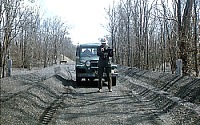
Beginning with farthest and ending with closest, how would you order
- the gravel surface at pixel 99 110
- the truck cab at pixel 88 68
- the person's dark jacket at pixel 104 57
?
the truck cab at pixel 88 68, the person's dark jacket at pixel 104 57, the gravel surface at pixel 99 110

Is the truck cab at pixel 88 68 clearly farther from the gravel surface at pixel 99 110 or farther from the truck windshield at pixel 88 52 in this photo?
the gravel surface at pixel 99 110

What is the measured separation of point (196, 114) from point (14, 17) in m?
18.5

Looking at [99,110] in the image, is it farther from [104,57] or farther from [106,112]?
[104,57]

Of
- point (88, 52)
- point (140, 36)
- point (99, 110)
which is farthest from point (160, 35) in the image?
point (99, 110)

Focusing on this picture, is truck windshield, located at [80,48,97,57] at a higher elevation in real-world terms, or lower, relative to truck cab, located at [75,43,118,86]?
higher

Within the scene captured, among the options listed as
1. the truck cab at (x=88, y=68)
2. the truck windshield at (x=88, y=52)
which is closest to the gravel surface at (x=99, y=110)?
the truck cab at (x=88, y=68)

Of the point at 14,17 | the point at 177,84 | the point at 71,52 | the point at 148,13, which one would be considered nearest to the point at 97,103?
the point at 177,84

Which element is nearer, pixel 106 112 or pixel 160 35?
pixel 106 112

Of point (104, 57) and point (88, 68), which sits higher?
point (104, 57)

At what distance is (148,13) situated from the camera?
3103cm

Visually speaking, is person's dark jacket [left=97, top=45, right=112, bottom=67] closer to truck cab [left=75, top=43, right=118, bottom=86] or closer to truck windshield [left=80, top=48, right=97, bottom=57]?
truck cab [left=75, top=43, right=118, bottom=86]

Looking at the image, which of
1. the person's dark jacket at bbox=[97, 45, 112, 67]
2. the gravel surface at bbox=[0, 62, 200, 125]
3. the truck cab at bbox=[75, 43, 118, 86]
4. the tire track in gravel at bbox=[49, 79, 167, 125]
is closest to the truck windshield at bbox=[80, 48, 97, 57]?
the truck cab at bbox=[75, 43, 118, 86]

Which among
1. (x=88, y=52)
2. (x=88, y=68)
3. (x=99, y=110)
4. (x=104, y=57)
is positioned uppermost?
(x=88, y=52)

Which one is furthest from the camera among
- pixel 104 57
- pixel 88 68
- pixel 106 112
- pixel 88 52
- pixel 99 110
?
pixel 88 52
